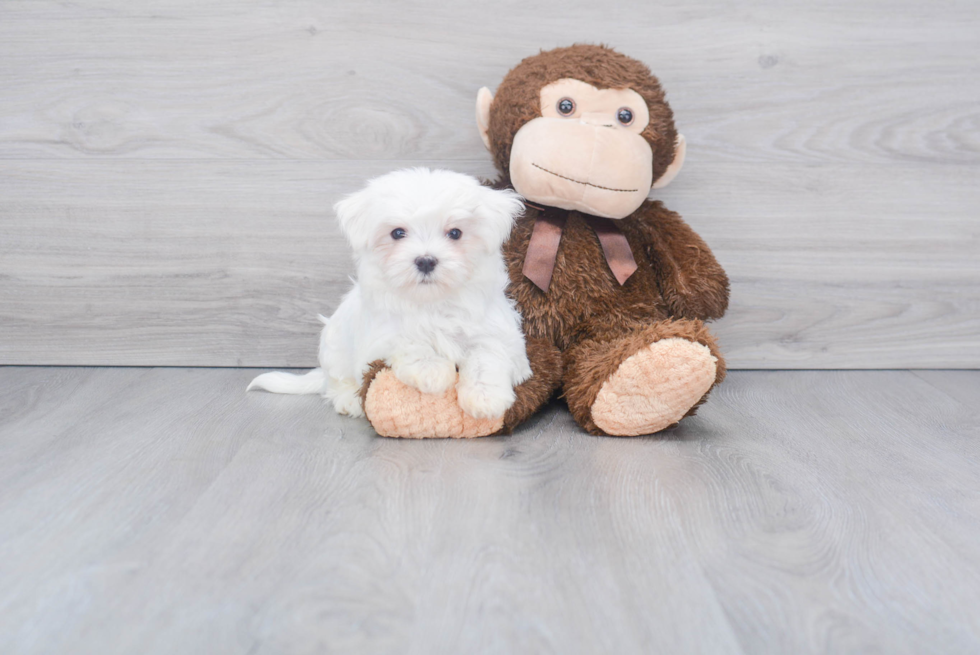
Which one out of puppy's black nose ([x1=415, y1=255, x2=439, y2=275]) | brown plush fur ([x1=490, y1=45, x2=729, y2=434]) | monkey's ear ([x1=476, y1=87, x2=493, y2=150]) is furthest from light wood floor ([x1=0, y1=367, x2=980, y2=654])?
monkey's ear ([x1=476, y1=87, x2=493, y2=150])

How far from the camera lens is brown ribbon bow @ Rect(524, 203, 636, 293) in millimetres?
1265

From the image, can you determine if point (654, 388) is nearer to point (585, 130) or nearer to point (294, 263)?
point (585, 130)

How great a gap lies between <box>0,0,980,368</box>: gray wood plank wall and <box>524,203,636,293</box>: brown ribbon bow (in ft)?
0.80

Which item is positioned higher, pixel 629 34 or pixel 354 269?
pixel 629 34

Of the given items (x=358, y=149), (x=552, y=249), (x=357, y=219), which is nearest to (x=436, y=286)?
(x=357, y=219)

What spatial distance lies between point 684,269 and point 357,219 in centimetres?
56

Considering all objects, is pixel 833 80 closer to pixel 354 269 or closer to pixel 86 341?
pixel 354 269

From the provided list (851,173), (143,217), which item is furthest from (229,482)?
(851,173)

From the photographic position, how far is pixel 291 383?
4.56 ft

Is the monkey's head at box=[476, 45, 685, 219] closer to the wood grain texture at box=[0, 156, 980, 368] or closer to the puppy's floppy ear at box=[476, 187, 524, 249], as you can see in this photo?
the puppy's floppy ear at box=[476, 187, 524, 249]

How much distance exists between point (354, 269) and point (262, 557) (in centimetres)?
79

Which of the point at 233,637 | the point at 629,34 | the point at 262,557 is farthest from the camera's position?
the point at 629,34

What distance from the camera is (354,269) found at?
4.92ft

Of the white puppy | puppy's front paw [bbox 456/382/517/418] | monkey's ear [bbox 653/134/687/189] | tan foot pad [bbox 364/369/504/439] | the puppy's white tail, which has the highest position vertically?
monkey's ear [bbox 653/134/687/189]
